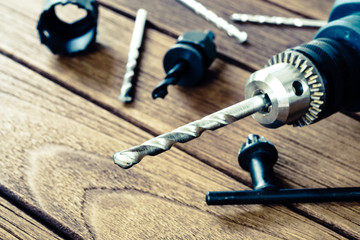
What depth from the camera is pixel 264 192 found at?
0.42 meters

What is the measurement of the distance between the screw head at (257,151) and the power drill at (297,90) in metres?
0.03

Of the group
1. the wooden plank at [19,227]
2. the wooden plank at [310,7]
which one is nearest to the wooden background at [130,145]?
the wooden plank at [19,227]

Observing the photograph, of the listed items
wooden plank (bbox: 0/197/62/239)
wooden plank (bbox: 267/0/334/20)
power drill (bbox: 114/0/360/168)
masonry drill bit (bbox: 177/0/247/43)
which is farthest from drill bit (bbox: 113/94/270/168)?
wooden plank (bbox: 267/0/334/20)

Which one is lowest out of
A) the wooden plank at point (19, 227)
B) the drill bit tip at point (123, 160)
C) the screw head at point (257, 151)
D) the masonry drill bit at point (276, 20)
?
the wooden plank at point (19, 227)

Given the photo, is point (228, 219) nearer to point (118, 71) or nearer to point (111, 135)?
point (111, 135)

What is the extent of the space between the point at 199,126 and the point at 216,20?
337 millimetres

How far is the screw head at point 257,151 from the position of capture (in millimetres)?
440

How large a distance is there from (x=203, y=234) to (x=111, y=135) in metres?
0.18

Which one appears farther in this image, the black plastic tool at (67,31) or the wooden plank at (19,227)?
the black plastic tool at (67,31)

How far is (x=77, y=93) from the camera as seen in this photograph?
53cm

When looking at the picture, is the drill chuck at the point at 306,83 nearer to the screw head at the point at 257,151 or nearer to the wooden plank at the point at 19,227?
the screw head at the point at 257,151

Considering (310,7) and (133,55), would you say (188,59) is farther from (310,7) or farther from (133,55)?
(310,7)

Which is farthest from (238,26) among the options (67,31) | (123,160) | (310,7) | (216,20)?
(123,160)

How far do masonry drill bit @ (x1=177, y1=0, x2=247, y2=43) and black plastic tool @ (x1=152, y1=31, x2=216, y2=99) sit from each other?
0.10 m
